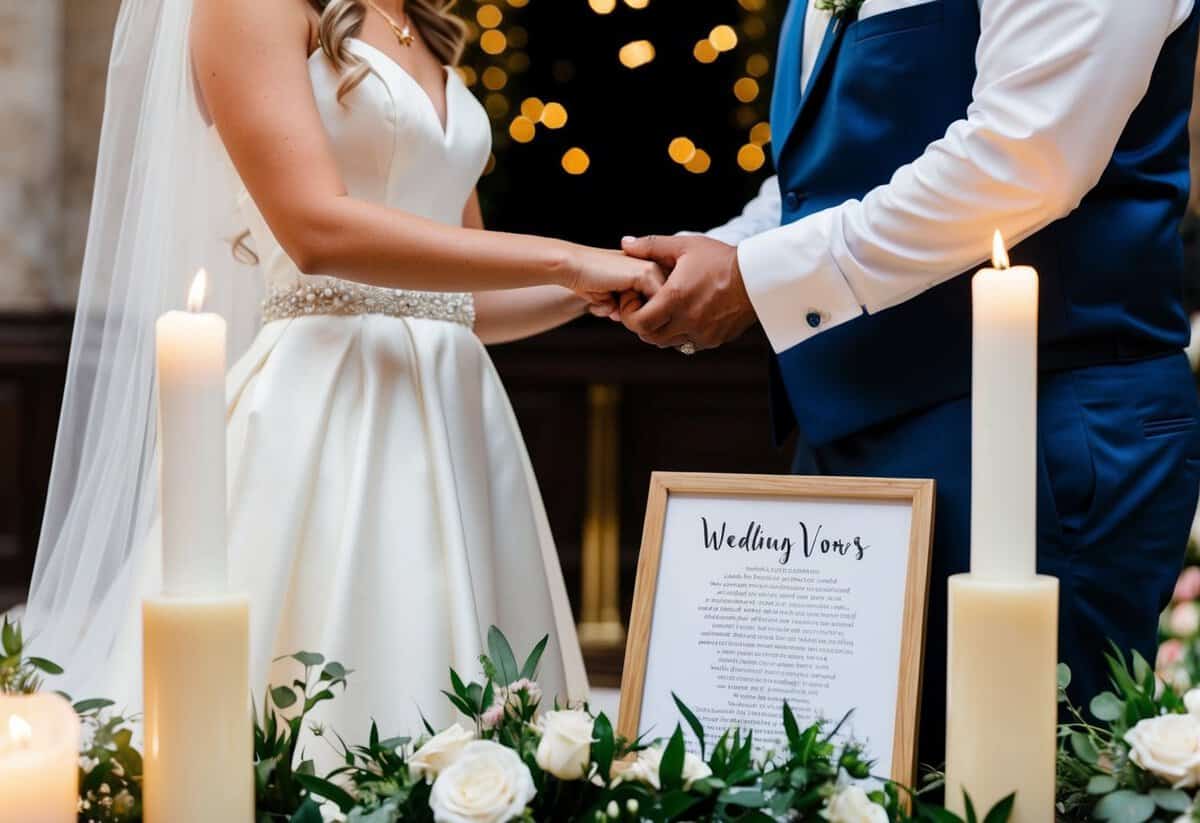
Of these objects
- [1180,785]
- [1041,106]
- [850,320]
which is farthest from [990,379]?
[850,320]

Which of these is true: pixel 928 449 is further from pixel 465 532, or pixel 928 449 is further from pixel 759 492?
pixel 465 532

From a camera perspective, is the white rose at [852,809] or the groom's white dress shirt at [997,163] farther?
the groom's white dress shirt at [997,163]

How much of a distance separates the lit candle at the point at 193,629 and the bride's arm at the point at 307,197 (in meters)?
0.82

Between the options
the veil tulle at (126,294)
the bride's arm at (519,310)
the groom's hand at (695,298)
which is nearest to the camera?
the groom's hand at (695,298)

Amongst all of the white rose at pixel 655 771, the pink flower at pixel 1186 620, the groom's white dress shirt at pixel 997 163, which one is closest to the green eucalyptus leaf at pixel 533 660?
the white rose at pixel 655 771

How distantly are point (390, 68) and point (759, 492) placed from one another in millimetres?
944

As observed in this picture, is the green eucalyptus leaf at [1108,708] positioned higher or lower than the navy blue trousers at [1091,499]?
lower

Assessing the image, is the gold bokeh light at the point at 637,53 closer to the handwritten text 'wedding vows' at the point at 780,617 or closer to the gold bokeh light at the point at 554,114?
the gold bokeh light at the point at 554,114

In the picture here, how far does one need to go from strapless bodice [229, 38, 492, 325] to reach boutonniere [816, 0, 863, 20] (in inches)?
23.9

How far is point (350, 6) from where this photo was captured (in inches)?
72.8

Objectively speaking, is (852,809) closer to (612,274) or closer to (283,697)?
(283,697)

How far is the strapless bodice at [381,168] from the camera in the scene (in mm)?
1816

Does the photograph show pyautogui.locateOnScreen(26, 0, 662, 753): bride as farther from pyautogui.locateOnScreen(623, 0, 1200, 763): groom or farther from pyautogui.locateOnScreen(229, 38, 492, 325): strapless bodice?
pyautogui.locateOnScreen(623, 0, 1200, 763): groom

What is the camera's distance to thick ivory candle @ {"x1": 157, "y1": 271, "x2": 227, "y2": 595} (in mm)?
867
